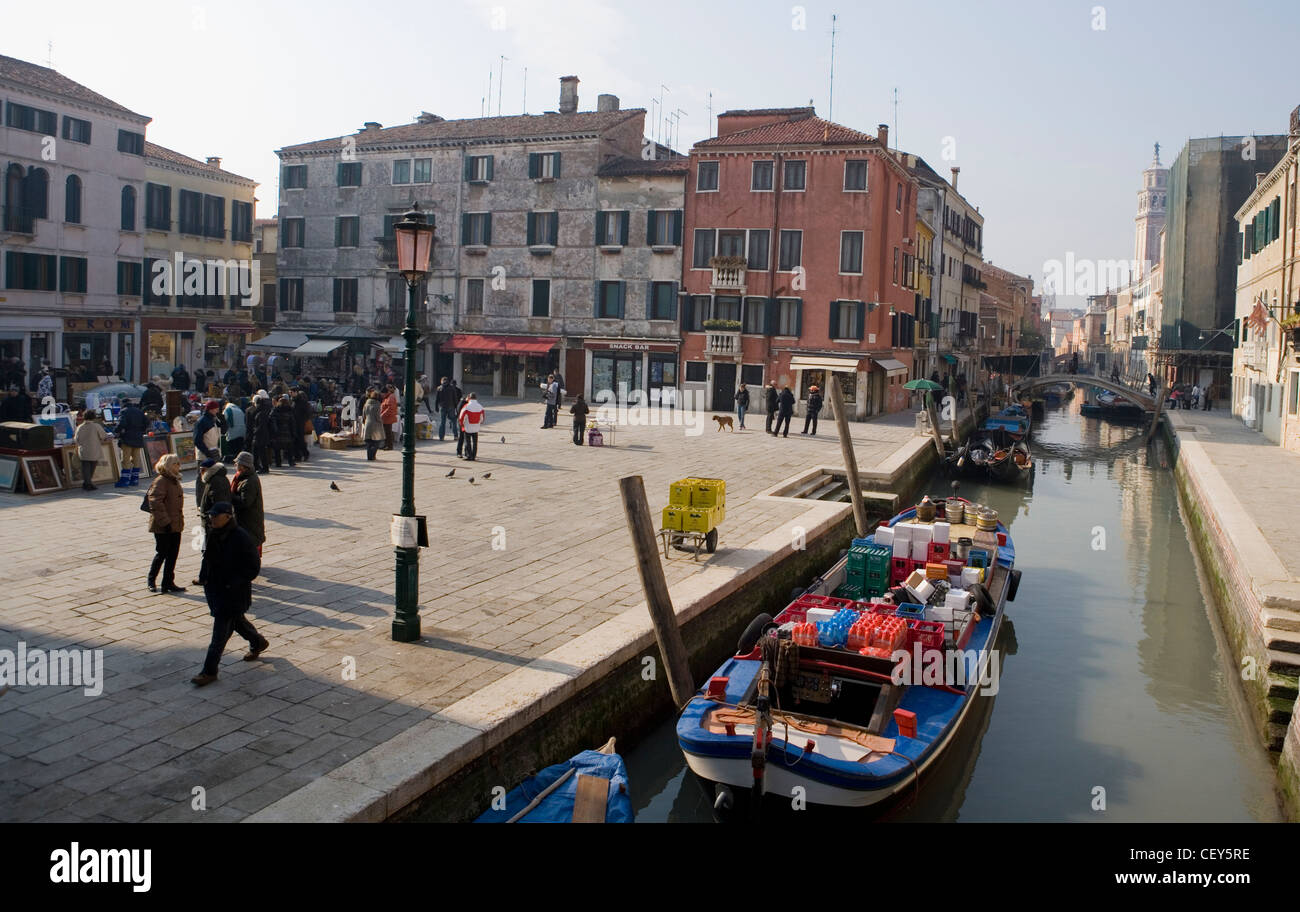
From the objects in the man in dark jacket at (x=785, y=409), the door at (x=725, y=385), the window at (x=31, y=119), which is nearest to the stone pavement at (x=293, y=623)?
the man in dark jacket at (x=785, y=409)

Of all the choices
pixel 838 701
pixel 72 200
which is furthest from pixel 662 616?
pixel 72 200

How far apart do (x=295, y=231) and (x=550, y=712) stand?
4115 cm

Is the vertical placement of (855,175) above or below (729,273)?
above

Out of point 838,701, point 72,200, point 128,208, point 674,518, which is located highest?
point 128,208

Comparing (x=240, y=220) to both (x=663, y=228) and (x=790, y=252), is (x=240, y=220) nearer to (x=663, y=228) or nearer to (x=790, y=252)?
(x=663, y=228)

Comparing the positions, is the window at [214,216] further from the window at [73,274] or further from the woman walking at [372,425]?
the woman walking at [372,425]

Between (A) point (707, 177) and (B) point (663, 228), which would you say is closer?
(A) point (707, 177)

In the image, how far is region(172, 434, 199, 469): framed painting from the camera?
18.2 m

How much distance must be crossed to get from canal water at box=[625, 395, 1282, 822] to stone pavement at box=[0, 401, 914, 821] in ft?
7.38

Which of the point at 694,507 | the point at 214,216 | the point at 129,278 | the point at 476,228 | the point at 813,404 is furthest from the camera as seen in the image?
the point at 214,216

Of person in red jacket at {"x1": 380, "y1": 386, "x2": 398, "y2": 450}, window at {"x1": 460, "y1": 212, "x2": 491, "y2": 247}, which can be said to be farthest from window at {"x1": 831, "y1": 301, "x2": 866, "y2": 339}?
person in red jacket at {"x1": 380, "y1": 386, "x2": 398, "y2": 450}

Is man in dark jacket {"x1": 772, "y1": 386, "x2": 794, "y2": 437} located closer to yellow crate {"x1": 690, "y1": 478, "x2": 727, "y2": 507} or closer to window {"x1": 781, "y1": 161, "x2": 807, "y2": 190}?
window {"x1": 781, "y1": 161, "x2": 807, "y2": 190}

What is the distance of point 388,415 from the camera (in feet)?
71.2

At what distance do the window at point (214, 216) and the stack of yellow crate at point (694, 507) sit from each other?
116 ft
